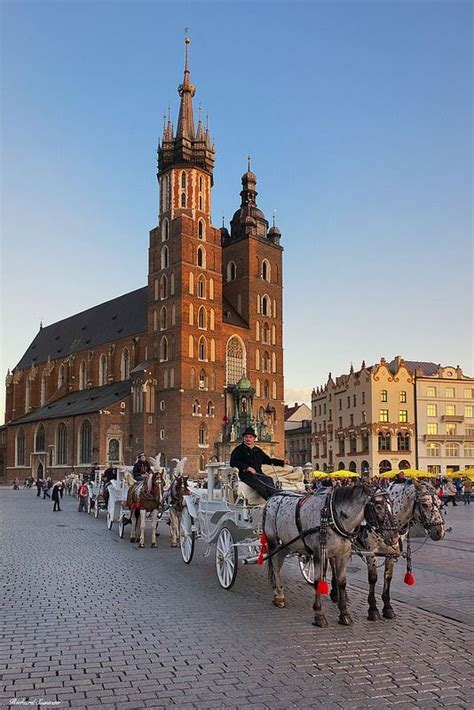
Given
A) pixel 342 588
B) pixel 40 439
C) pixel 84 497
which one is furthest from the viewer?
pixel 40 439

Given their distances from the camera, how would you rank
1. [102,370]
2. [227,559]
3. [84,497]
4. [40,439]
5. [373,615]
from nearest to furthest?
[373,615] → [227,559] → [84,497] → [40,439] → [102,370]

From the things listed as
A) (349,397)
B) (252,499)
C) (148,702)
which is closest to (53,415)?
(349,397)

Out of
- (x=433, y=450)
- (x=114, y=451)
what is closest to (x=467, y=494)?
(x=433, y=450)

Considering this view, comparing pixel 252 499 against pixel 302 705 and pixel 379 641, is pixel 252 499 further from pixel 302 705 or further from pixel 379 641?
pixel 302 705

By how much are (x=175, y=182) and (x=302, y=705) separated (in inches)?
2435

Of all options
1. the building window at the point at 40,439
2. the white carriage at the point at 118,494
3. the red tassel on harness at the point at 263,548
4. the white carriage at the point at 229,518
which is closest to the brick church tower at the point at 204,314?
the building window at the point at 40,439

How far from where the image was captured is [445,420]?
219 ft

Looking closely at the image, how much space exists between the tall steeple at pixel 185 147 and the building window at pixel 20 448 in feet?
106

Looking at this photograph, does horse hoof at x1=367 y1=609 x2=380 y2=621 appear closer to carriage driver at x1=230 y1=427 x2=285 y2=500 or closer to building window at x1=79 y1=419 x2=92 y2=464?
→ carriage driver at x1=230 y1=427 x2=285 y2=500

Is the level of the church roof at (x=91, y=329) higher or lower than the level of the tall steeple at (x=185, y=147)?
lower

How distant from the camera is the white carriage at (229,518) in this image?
1008cm

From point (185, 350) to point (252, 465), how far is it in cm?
4864

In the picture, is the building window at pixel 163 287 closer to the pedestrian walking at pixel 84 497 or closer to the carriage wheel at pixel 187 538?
the pedestrian walking at pixel 84 497

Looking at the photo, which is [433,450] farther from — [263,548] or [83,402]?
[263,548]
